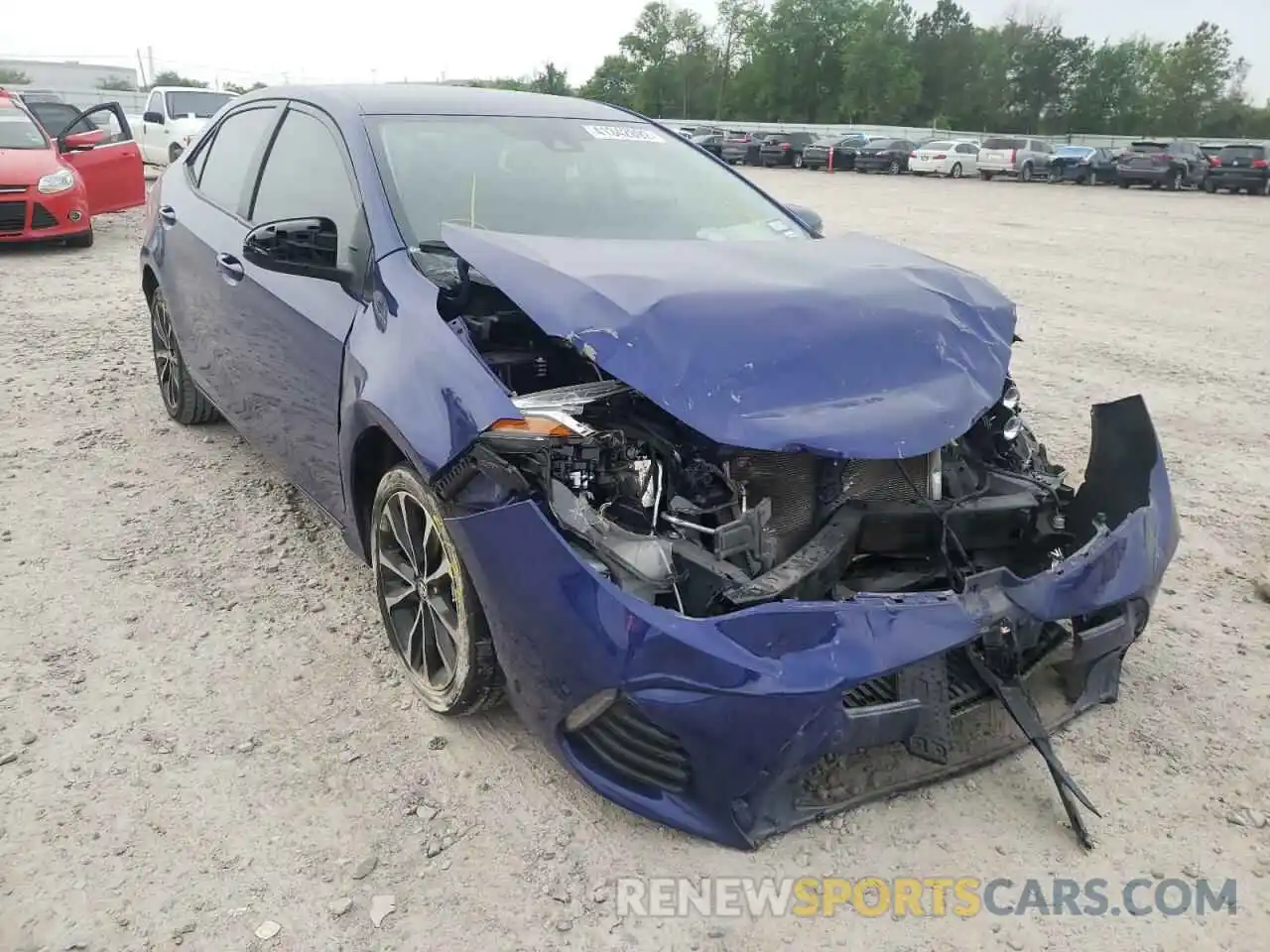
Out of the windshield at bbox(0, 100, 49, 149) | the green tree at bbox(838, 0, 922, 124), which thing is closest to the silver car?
the windshield at bbox(0, 100, 49, 149)

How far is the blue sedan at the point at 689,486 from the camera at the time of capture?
2.21 m

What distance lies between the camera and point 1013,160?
31422 millimetres

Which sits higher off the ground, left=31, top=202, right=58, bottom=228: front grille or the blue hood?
Answer: the blue hood

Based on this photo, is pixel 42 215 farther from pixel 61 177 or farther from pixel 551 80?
pixel 551 80

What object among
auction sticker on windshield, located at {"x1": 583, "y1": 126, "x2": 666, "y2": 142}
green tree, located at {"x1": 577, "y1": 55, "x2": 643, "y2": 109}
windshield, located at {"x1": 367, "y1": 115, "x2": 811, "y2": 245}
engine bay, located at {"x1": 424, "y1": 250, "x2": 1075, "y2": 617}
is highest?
green tree, located at {"x1": 577, "y1": 55, "x2": 643, "y2": 109}

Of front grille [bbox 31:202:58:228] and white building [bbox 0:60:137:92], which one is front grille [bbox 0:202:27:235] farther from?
white building [bbox 0:60:137:92]

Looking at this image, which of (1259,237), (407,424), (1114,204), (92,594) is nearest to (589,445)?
(407,424)

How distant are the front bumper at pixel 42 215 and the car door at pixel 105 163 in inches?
14.2

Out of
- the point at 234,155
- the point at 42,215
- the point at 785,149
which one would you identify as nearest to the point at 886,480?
the point at 234,155

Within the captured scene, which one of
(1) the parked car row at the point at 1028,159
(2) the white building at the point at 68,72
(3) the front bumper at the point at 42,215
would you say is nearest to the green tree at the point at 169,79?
(2) the white building at the point at 68,72

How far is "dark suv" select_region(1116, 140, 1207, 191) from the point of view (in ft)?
92.5

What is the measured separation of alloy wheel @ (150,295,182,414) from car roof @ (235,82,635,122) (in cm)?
138

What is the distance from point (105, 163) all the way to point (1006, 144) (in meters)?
28.5

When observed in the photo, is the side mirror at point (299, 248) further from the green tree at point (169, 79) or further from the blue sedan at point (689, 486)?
the green tree at point (169, 79)
